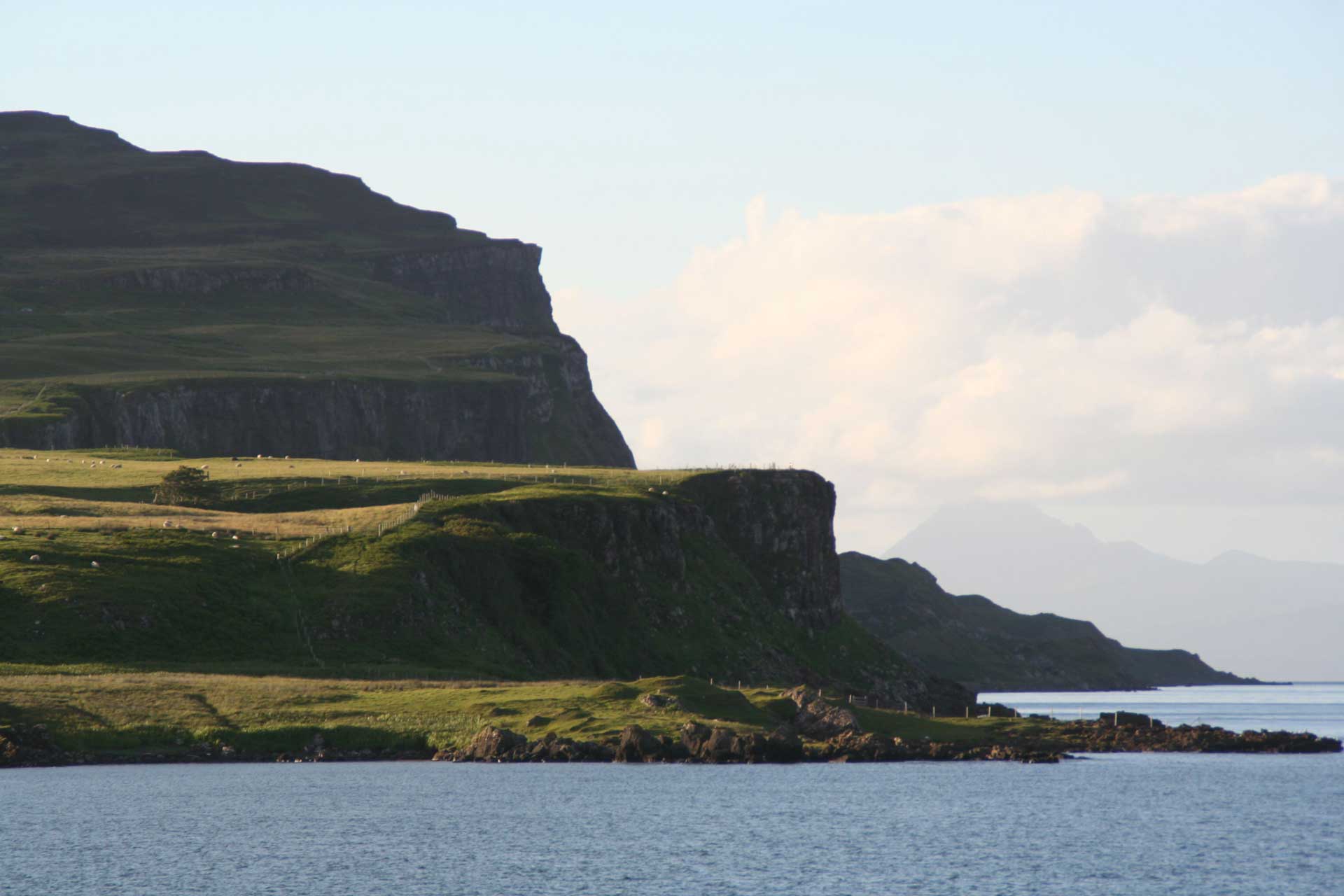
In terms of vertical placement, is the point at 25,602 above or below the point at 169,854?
above

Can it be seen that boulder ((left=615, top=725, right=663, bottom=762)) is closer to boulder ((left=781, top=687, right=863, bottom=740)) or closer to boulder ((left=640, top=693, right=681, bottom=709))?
boulder ((left=640, top=693, right=681, bottom=709))

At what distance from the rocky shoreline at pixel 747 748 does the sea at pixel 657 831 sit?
1.45 meters

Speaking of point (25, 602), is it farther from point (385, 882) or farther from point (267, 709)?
point (385, 882)

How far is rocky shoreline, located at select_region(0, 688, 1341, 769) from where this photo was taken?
130 metres

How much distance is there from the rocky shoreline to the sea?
145cm

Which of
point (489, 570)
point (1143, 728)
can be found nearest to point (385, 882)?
point (489, 570)

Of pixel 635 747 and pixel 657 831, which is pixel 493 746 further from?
pixel 657 831

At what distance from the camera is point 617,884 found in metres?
88.1

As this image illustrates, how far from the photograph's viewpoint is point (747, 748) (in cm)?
14125

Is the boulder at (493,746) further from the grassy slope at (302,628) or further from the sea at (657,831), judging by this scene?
the grassy slope at (302,628)

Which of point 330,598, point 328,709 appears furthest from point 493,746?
point 330,598

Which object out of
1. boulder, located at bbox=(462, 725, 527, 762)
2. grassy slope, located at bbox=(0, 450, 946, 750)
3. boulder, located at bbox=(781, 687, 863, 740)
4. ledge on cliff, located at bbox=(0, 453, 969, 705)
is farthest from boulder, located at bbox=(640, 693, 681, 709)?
ledge on cliff, located at bbox=(0, 453, 969, 705)

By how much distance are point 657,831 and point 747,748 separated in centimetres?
3528

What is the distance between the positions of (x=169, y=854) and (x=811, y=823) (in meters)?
40.0
